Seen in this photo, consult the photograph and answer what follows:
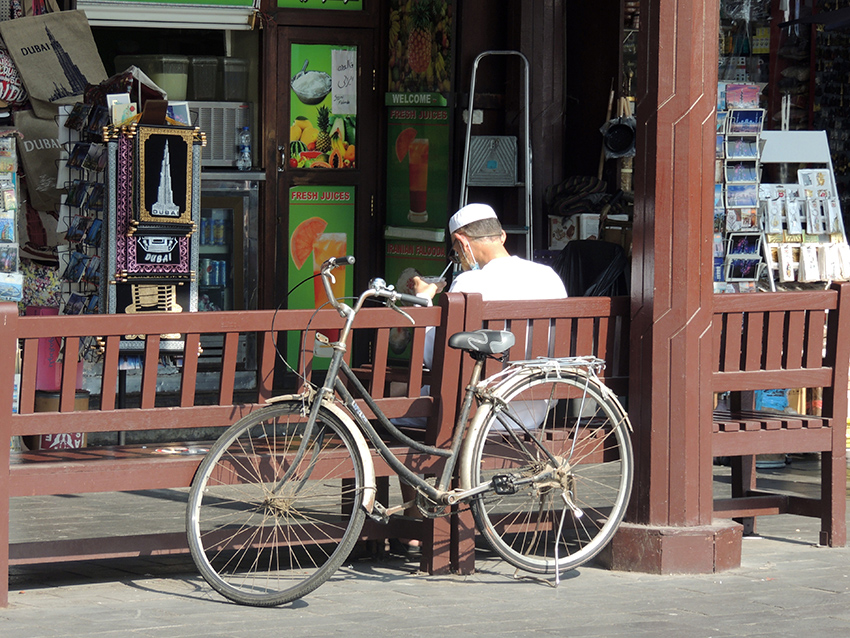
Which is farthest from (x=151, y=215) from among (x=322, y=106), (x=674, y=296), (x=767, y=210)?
(x=767, y=210)

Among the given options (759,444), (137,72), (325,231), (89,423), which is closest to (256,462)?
(89,423)

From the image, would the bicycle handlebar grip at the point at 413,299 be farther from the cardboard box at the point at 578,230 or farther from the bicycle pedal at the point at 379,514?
the cardboard box at the point at 578,230

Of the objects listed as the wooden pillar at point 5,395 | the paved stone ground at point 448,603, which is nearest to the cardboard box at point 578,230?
the paved stone ground at point 448,603

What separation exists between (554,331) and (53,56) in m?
4.37

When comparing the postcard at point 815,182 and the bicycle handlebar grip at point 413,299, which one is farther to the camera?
the postcard at point 815,182

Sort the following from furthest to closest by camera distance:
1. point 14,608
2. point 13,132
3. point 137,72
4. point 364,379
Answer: point 13,132, point 137,72, point 364,379, point 14,608

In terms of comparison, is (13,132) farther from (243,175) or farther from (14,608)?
(14,608)

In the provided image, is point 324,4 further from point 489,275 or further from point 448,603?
point 448,603

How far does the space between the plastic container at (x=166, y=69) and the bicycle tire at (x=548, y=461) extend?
457 centimetres

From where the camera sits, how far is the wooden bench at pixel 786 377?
5.52 meters

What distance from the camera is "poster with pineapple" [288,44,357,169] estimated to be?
9.15 meters

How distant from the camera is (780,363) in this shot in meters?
5.65

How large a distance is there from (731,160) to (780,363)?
118 inches

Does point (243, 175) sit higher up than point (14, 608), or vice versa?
point (243, 175)
